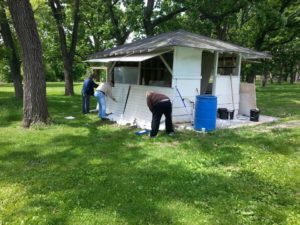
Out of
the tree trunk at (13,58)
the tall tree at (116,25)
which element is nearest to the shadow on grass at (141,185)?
the tree trunk at (13,58)

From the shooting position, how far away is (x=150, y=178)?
18.7 feet

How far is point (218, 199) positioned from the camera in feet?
16.0

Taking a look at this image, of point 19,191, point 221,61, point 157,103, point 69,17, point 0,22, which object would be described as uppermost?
point 69,17

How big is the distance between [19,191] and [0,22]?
46.3 ft

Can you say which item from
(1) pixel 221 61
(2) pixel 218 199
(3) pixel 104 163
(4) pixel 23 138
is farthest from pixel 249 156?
(1) pixel 221 61

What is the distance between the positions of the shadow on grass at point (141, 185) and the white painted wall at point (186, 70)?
9.61ft

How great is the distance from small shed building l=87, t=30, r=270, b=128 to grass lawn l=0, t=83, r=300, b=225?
188 cm

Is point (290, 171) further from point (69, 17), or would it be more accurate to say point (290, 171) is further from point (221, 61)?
point (69, 17)

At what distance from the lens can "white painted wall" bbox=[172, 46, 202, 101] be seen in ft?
33.8

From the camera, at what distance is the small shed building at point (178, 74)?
34.1 ft

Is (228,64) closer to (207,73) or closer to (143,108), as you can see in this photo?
(207,73)

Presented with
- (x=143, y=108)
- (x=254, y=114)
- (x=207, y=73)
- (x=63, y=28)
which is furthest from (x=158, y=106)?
(x=63, y=28)

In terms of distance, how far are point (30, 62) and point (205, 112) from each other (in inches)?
213

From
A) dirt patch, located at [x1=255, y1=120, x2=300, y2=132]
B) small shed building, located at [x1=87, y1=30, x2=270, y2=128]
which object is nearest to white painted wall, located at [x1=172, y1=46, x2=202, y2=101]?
small shed building, located at [x1=87, y1=30, x2=270, y2=128]
